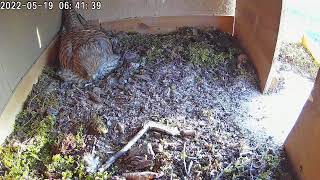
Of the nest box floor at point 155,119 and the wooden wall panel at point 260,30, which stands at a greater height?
the wooden wall panel at point 260,30

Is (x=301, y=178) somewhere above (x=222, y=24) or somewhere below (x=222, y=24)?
below

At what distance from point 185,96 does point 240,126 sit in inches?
16.8

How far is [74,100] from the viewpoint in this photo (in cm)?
227

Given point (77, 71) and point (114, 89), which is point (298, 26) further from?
point (77, 71)

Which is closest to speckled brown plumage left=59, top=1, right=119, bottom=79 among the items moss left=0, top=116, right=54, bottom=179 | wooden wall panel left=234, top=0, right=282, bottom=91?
moss left=0, top=116, right=54, bottom=179

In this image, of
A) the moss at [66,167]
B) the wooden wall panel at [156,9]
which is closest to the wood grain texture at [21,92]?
the moss at [66,167]

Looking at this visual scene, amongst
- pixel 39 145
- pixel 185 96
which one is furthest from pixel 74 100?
pixel 185 96

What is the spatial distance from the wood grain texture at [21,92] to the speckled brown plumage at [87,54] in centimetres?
12

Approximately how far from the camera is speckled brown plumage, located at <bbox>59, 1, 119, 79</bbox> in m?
2.47

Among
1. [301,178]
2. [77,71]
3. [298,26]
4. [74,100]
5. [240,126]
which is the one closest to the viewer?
[301,178]

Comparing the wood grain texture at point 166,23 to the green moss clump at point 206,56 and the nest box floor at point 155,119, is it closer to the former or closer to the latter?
the nest box floor at point 155,119

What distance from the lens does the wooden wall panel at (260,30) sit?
2238 millimetres

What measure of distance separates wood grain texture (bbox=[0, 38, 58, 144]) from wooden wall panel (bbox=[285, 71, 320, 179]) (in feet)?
5.20

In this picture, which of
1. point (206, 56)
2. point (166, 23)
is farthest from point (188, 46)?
point (166, 23)
